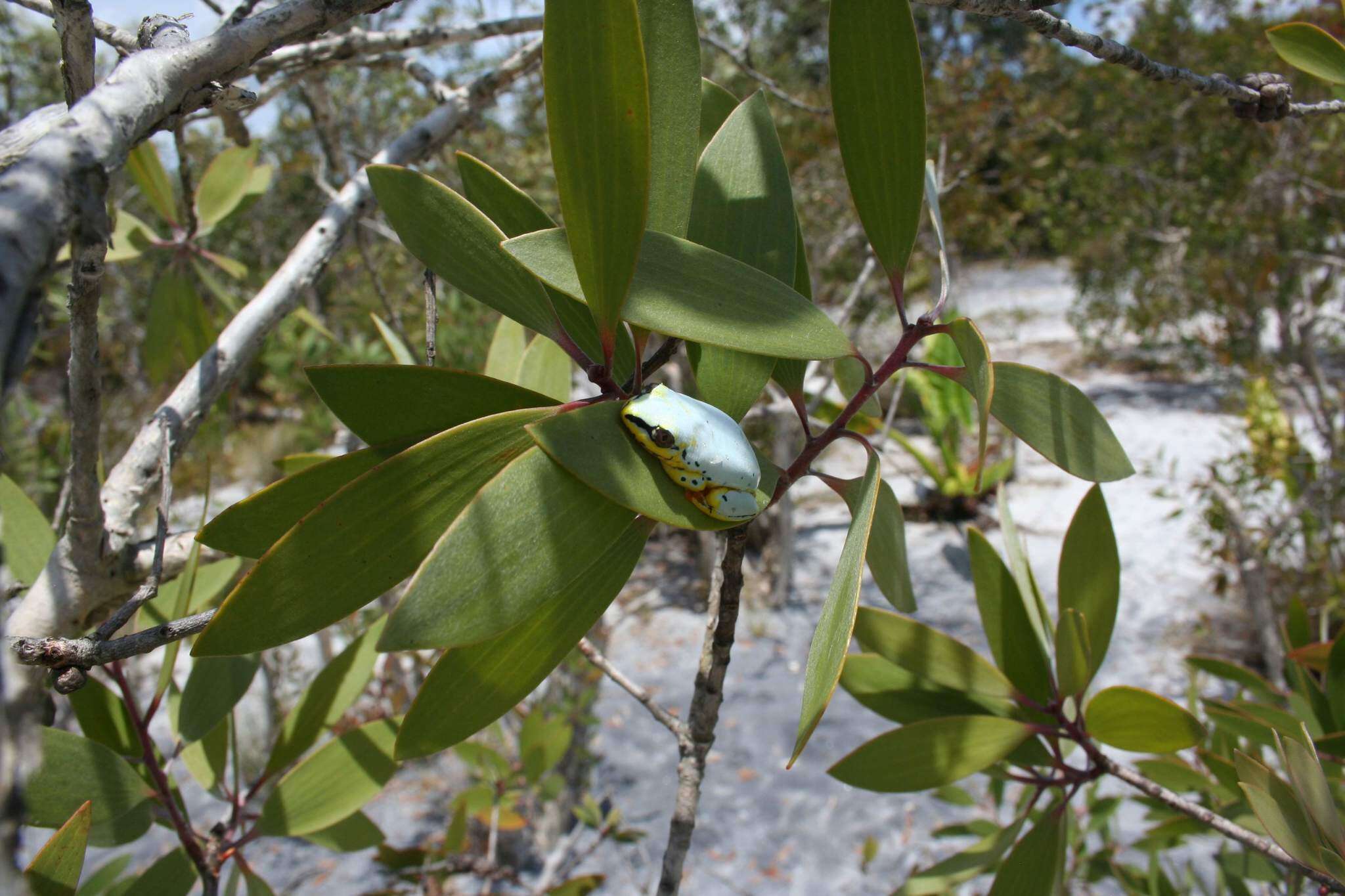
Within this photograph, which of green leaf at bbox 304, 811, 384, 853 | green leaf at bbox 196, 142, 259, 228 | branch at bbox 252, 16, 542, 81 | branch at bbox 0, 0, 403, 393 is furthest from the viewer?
green leaf at bbox 196, 142, 259, 228

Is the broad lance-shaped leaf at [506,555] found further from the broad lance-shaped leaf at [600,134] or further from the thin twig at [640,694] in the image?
the thin twig at [640,694]

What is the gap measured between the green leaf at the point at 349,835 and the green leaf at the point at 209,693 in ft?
0.37

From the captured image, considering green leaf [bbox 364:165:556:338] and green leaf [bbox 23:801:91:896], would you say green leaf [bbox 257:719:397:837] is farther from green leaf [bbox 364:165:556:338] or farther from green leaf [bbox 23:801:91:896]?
green leaf [bbox 364:165:556:338]

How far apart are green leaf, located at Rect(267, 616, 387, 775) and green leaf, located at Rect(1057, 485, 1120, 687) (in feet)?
1.48

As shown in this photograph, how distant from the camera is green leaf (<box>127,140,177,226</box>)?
0.76 meters

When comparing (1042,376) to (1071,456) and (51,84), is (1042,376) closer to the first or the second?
(1071,456)

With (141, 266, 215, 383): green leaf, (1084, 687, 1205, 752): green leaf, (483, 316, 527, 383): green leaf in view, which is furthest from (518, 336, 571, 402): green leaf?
(141, 266, 215, 383): green leaf

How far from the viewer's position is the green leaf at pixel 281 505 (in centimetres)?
30

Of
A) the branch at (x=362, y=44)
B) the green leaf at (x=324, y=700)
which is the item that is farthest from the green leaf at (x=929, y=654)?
the branch at (x=362, y=44)

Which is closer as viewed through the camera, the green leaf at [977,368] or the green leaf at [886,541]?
the green leaf at [977,368]

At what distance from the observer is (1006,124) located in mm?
→ 4441

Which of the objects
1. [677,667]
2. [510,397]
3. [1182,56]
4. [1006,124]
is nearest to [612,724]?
[677,667]

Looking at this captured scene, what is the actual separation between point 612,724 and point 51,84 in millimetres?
4597

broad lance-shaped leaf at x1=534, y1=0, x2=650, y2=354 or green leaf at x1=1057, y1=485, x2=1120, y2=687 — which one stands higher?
broad lance-shaped leaf at x1=534, y1=0, x2=650, y2=354
